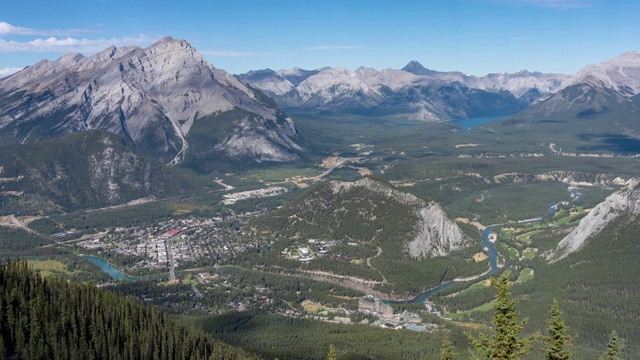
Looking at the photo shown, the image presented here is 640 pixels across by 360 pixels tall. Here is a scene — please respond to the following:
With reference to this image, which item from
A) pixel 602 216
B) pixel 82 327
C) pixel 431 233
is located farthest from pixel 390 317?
pixel 602 216

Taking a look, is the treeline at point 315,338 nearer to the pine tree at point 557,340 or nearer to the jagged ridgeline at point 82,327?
the jagged ridgeline at point 82,327

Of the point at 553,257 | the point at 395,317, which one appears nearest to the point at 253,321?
the point at 395,317

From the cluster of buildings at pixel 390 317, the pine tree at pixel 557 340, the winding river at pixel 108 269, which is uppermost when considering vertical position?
the pine tree at pixel 557 340

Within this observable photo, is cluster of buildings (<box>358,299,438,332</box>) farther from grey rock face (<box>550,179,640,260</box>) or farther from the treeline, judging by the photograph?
grey rock face (<box>550,179,640,260</box>)

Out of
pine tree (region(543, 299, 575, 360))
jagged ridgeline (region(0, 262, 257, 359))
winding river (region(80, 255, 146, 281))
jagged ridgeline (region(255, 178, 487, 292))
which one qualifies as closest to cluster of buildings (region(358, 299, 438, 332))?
jagged ridgeline (region(255, 178, 487, 292))

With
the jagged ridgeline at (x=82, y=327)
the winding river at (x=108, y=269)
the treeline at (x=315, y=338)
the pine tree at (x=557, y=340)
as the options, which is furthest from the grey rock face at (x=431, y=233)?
the pine tree at (x=557, y=340)

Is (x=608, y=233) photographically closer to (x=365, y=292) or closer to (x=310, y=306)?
(x=365, y=292)
